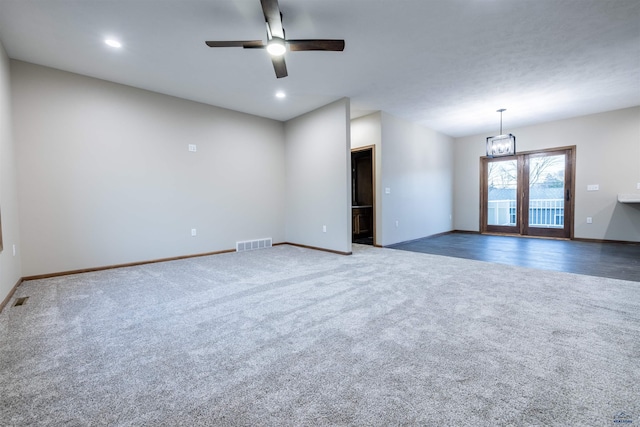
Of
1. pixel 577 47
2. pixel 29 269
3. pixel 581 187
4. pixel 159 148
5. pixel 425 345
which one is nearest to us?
pixel 425 345

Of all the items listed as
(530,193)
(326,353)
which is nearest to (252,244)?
(326,353)

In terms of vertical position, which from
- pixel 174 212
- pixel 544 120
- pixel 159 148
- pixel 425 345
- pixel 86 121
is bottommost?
pixel 425 345

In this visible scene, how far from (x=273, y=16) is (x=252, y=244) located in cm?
423

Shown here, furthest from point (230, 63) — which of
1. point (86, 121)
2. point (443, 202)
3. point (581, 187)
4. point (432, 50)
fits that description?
point (581, 187)

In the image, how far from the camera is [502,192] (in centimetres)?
720

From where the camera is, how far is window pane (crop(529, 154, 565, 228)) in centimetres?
635

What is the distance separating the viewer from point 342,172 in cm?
484

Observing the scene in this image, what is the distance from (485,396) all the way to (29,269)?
197 inches

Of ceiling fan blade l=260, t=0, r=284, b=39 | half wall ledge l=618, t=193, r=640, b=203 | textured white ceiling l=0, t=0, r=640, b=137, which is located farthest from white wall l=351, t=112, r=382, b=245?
half wall ledge l=618, t=193, r=640, b=203

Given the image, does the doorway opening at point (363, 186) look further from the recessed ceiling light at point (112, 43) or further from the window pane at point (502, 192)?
the recessed ceiling light at point (112, 43)

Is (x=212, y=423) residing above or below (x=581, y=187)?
below

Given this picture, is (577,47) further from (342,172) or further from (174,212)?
(174,212)

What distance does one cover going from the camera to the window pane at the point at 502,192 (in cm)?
702

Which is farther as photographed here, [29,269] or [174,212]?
[174,212]
